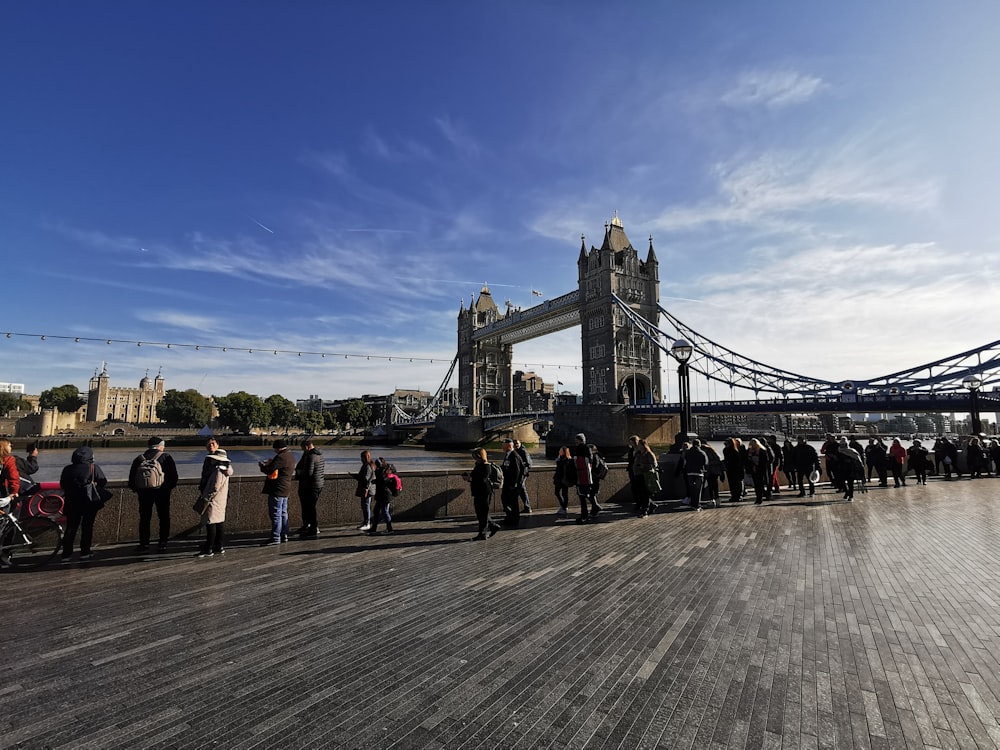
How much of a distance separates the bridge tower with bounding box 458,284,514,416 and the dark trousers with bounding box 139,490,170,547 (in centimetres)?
7927

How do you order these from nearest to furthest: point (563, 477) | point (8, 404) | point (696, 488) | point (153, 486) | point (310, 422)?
point (153, 486) < point (563, 477) < point (696, 488) < point (8, 404) < point (310, 422)

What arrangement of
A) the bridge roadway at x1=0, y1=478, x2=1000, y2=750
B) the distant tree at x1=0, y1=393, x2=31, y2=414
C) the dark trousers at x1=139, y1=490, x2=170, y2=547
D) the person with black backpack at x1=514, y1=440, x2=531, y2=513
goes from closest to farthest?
the bridge roadway at x1=0, y1=478, x2=1000, y2=750, the dark trousers at x1=139, y1=490, x2=170, y2=547, the person with black backpack at x1=514, y1=440, x2=531, y2=513, the distant tree at x1=0, y1=393, x2=31, y2=414

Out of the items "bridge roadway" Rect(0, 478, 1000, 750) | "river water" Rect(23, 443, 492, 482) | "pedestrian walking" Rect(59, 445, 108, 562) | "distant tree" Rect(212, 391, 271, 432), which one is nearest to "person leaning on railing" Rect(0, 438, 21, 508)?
"pedestrian walking" Rect(59, 445, 108, 562)

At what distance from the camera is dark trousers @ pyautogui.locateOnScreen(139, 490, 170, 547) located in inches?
272

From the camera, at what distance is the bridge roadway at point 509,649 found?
2732 millimetres

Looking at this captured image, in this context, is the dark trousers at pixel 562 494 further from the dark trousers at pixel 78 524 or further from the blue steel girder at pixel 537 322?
the blue steel girder at pixel 537 322

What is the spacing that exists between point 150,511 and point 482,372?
8412 centimetres

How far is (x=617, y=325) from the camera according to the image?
62000 mm

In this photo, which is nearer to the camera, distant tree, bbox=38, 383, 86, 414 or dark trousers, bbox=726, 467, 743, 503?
dark trousers, bbox=726, 467, 743, 503

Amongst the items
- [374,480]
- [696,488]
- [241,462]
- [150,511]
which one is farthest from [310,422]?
[150,511]

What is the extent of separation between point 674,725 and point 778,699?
763 millimetres

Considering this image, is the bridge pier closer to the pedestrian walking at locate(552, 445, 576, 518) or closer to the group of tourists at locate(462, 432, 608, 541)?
the pedestrian walking at locate(552, 445, 576, 518)

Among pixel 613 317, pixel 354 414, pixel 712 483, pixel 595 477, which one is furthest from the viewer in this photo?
pixel 354 414

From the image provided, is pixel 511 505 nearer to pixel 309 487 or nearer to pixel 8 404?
pixel 309 487
